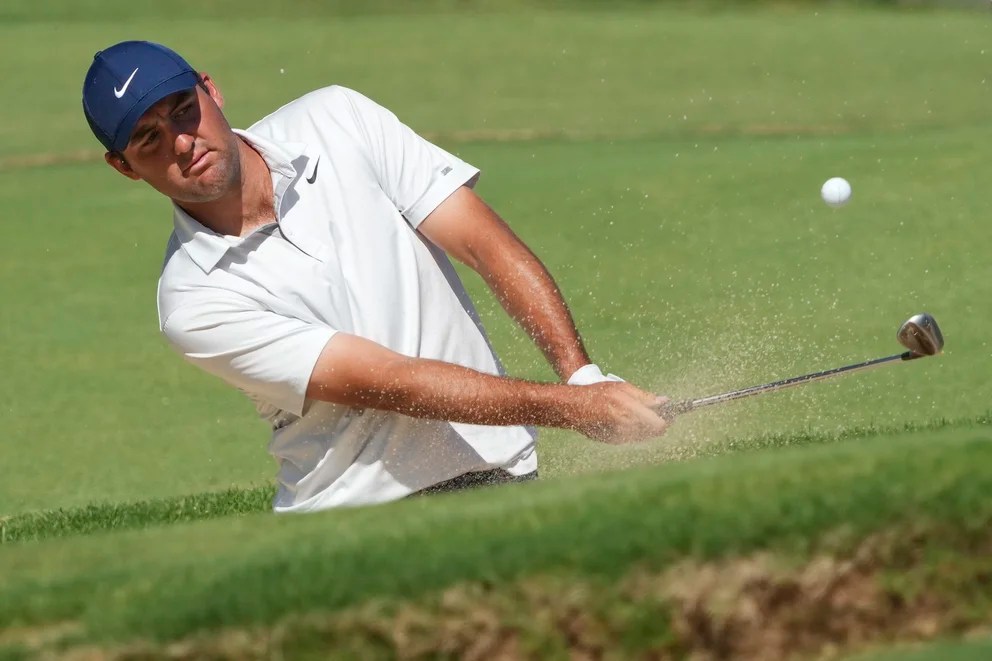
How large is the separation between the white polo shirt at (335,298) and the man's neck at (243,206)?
0.03m

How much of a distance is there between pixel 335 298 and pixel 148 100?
2.13ft

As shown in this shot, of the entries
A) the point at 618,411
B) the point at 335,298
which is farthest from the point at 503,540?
the point at 335,298

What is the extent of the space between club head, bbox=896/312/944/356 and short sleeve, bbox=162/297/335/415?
1491mm

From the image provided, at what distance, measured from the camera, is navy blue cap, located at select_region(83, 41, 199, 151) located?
383cm

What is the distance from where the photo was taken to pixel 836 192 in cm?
741

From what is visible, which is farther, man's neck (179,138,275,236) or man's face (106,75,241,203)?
man's neck (179,138,275,236)

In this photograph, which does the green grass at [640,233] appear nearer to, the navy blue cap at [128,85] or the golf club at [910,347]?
the golf club at [910,347]

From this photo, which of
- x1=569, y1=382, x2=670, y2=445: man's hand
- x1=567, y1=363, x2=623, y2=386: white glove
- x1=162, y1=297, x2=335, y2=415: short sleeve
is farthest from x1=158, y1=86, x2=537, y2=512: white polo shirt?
x1=569, y1=382, x2=670, y2=445: man's hand

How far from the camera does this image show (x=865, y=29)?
1365 cm

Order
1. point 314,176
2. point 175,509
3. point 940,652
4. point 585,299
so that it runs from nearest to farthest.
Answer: point 940,652 → point 314,176 → point 175,509 → point 585,299

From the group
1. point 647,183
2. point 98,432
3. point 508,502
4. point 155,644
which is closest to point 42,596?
point 155,644

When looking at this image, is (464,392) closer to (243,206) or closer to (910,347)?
(243,206)

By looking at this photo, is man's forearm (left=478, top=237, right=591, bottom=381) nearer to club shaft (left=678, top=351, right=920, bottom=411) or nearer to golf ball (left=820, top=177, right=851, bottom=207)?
club shaft (left=678, top=351, right=920, bottom=411)

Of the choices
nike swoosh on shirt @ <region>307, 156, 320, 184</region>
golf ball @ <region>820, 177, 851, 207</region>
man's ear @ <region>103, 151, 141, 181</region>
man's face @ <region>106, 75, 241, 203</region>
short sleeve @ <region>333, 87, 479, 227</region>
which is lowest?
man's ear @ <region>103, 151, 141, 181</region>
